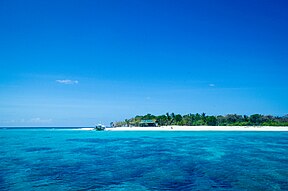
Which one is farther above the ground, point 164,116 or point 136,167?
point 164,116

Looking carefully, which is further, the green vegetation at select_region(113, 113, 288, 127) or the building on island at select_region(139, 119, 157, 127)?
the building on island at select_region(139, 119, 157, 127)

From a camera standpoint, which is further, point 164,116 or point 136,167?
point 164,116

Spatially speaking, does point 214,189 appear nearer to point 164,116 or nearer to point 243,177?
point 243,177

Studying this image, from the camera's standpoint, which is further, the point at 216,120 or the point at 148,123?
the point at 148,123

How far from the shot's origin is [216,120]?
433ft

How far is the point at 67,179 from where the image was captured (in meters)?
16.4


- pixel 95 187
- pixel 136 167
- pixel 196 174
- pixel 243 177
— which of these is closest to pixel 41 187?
pixel 95 187

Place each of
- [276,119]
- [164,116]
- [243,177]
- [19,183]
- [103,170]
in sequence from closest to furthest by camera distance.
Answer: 1. [19,183]
2. [243,177]
3. [103,170]
4. [276,119]
5. [164,116]

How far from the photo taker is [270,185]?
14.7m

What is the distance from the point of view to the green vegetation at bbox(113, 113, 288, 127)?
12375 cm

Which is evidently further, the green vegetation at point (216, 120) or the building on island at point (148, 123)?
the building on island at point (148, 123)

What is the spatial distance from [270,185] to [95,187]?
9.42m

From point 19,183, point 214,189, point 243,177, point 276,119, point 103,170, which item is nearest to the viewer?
point 214,189

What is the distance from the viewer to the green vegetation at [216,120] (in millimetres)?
123750
